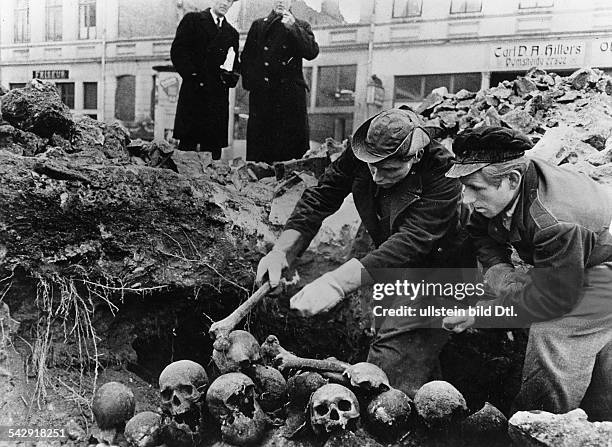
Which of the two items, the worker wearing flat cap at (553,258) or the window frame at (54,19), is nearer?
the worker wearing flat cap at (553,258)

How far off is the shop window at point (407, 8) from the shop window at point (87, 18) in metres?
1.31

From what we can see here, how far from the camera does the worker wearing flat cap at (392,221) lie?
6.86 ft

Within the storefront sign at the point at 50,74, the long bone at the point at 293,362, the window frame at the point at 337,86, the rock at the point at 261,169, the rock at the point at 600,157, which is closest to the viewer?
the long bone at the point at 293,362

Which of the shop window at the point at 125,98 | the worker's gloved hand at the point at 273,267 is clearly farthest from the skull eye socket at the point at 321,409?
the shop window at the point at 125,98

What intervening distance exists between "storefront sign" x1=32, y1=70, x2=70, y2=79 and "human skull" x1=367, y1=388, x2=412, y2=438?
2.05 m

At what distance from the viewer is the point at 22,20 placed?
273 cm

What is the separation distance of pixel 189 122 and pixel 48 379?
1295mm

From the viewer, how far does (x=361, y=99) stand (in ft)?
8.64

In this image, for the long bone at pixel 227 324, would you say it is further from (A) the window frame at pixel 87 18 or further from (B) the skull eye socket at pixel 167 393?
(A) the window frame at pixel 87 18

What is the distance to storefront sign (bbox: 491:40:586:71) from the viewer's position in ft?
7.95

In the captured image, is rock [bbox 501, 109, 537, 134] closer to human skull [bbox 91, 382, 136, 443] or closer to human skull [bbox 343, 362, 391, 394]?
human skull [bbox 343, 362, 391, 394]

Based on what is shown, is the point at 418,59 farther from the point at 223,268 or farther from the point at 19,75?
the point at 19,75

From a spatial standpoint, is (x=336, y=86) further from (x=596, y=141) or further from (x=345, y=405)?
(x=345, y=405)

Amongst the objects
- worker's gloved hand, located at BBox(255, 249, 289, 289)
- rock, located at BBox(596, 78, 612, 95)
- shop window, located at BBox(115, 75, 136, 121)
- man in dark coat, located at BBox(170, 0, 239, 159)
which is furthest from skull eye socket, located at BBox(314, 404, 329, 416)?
rock, located at BBox(596, 78, 612, 95)
